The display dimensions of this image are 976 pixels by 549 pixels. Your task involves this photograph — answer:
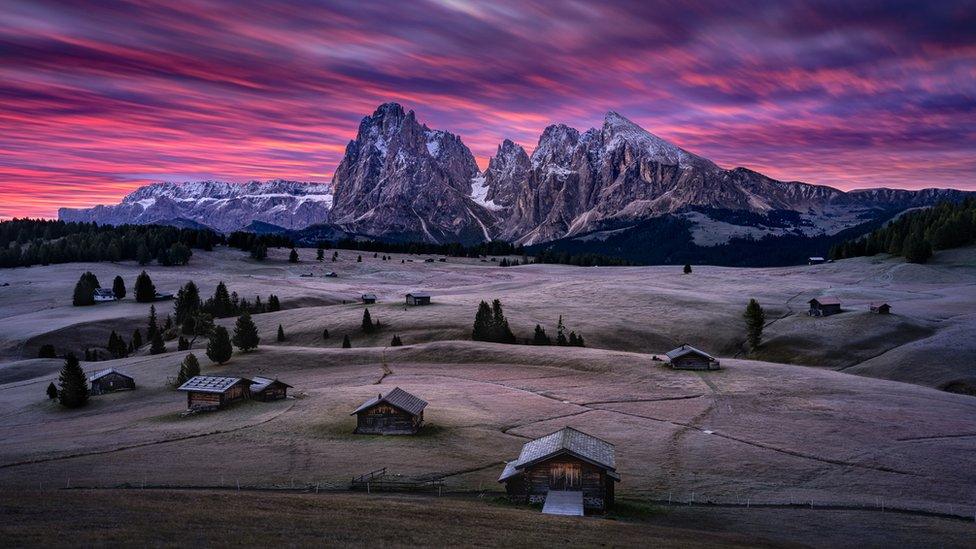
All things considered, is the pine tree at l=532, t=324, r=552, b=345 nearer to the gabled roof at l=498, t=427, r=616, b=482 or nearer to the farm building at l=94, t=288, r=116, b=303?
the gabled roof at l=498, t=427, r=616, b=482

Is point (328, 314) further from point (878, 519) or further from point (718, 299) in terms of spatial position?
point (878, 519)

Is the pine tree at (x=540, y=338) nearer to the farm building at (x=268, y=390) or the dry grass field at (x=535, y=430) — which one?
the dry grass field at (x=535, y=430)

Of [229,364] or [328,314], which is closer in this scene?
[229,364]

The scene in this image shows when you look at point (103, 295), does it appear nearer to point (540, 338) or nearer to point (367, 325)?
point (367, 325)

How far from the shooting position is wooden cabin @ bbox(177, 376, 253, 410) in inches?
2516

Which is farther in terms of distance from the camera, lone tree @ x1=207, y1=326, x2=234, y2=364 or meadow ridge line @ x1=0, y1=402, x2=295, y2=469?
lone tree @ x1=207, y1=326, x2=234, y2=364

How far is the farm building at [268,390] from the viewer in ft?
219

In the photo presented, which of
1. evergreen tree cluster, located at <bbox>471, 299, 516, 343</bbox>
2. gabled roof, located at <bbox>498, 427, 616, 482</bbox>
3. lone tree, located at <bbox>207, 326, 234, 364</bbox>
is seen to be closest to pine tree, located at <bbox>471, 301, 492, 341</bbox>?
evergreen tree cluster, located at <bbox>471, 299, 516, 343</bbox>

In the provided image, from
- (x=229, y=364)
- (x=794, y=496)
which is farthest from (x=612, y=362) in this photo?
(x=229, y=364)

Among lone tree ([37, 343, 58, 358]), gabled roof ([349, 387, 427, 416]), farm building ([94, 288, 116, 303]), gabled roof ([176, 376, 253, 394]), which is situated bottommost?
lone tree ([37, 343, 58, 358])

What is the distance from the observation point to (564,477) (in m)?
39.8

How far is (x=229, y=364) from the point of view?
276 feet

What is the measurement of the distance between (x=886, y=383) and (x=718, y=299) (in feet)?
193

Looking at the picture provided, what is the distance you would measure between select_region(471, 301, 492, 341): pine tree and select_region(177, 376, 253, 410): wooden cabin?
43.0 meters
